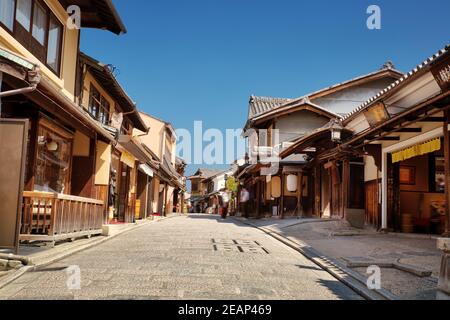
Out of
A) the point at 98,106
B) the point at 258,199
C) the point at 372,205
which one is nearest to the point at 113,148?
the point at 98,106

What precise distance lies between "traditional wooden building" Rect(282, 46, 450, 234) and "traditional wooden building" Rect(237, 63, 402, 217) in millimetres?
5348

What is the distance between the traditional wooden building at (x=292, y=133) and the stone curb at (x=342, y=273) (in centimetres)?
1416

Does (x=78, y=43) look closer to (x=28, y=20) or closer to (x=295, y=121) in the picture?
(x=28, y=20)

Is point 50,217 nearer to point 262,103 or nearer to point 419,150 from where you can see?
point 419,150

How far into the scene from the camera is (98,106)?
19047mm

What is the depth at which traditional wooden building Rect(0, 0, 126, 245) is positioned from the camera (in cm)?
1007

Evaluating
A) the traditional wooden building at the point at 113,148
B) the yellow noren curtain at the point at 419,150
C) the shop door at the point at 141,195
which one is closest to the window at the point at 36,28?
the traditional wooden building at the point at 113,148

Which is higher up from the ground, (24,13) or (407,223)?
(24,13)

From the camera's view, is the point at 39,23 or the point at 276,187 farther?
the point at 276,187

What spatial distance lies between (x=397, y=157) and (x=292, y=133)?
642 inches

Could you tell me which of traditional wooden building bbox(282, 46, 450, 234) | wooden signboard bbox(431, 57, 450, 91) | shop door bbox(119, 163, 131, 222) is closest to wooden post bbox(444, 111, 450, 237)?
traditional wooden building bbox(282, 46, 450, 234)

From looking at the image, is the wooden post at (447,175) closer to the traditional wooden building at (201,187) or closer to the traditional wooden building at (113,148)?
the traditional wooden building at (113,148)

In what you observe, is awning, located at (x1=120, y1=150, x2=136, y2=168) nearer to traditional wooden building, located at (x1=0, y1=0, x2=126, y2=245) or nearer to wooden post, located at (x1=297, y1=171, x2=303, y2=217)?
traditional wooden building, located at (x1=0, y1=0, x2=126, y2=245)
